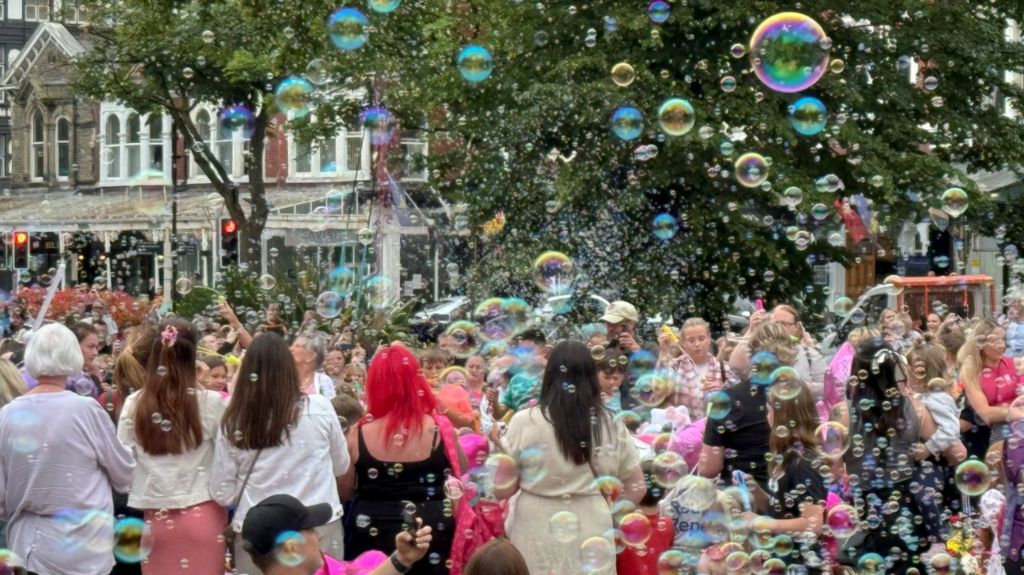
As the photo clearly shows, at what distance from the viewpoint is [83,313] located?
1906 centimetres

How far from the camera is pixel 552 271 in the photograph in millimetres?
15258

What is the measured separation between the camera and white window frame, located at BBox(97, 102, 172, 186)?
45344 mm

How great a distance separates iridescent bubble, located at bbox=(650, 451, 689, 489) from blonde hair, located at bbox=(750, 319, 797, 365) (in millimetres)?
803

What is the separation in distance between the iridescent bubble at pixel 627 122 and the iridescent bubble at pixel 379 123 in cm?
265

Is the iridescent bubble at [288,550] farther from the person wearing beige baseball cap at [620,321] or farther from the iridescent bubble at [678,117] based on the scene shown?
the iridescent bubble at [678,117]

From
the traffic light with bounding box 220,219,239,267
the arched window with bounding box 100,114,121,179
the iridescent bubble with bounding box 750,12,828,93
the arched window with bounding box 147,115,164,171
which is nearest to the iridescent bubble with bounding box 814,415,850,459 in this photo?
the iridescent bubble with bounding box 750,12,828,93

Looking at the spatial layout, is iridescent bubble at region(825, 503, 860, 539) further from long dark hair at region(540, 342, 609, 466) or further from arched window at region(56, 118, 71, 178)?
arched window at region(56, 118, 71, 178)

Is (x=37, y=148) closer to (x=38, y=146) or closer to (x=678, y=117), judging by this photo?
(x=38, y=146)

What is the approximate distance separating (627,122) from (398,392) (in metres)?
9.25

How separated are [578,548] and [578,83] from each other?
40.7ft

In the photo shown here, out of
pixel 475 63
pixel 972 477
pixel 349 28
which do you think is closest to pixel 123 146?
pixel 349 28

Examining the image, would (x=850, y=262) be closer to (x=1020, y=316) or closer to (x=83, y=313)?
(x=1020, y=316)

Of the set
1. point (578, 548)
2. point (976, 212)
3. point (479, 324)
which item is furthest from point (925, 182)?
point (578, 548)

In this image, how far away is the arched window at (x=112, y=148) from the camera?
156ft
